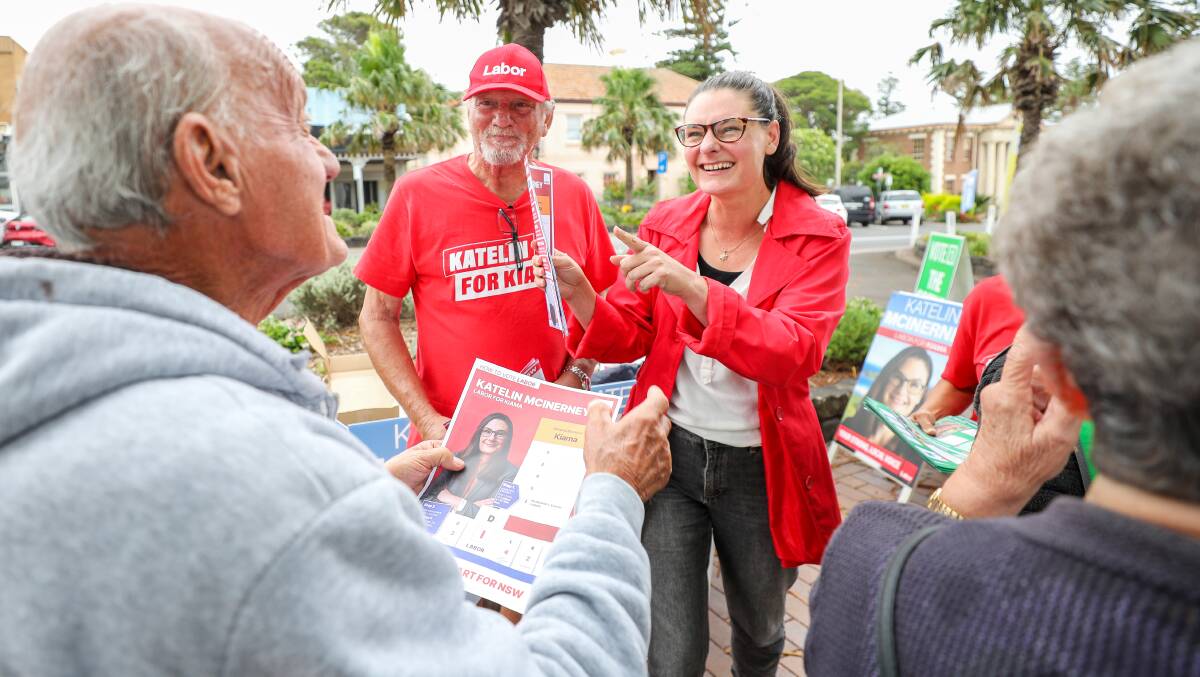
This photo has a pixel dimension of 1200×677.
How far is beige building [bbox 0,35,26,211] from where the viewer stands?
103cm

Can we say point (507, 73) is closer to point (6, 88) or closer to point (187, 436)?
point (6, 88)

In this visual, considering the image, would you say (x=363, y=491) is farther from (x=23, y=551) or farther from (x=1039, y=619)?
(x=1039, y=619)

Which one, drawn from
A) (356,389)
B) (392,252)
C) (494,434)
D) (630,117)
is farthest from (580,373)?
(630,117)

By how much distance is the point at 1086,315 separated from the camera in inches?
27.4

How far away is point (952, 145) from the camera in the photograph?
52.4 metres

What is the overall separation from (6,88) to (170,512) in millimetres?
860

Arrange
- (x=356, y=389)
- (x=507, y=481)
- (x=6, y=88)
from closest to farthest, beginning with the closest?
(x=6, y=88) < (x=507, y=481) < (x=356, y=389)

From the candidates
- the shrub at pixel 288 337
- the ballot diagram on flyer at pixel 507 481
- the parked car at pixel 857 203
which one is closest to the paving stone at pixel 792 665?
the ballot diagram on flyer at pixel 507 481

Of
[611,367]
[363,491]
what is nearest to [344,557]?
[363,491]

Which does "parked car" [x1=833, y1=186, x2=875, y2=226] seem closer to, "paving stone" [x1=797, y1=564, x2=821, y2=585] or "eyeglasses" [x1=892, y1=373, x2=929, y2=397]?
"eyeglasses" [x1=892, y1=373, x2=929, y2=397]

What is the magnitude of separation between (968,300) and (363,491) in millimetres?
2408

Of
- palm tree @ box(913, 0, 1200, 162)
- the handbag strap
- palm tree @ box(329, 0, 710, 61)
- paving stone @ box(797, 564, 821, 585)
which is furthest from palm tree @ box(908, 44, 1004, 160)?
the handbag strap

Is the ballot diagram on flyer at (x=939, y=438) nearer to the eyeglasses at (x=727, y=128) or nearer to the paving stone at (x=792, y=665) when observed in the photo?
the eyeglasses at (x=727, y=128)

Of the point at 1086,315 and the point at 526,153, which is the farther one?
the point at 526,153
